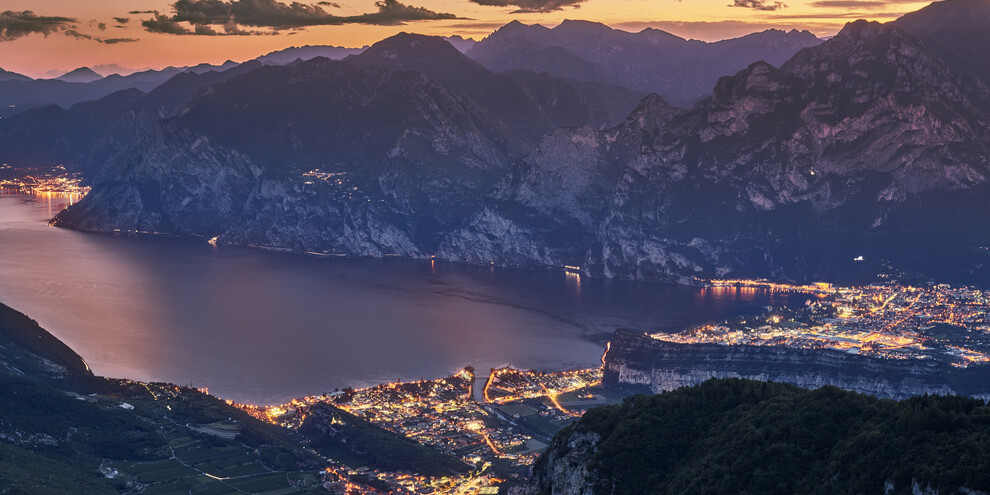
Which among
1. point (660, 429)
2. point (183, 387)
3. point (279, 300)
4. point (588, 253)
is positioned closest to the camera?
point (660, 429)

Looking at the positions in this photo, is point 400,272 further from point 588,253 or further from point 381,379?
point 381,379

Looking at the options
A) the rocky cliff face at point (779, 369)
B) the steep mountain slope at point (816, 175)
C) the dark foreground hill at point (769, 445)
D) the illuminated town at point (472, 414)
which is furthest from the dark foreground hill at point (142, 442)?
the steep mountain slope at point (816, 175)

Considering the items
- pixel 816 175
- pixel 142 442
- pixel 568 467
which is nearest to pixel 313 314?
pixel 142 442

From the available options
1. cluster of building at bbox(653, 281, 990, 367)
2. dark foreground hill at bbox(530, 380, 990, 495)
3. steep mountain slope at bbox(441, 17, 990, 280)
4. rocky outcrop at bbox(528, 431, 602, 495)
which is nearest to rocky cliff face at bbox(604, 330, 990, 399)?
cluster of building at bbox(653, 281, 990, 367)

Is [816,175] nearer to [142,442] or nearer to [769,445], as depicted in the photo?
[142,442]

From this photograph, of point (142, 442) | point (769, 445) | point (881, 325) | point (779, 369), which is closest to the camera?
point (769, 445)

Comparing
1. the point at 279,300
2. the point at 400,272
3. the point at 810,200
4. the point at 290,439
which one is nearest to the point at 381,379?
the point at 290,439
